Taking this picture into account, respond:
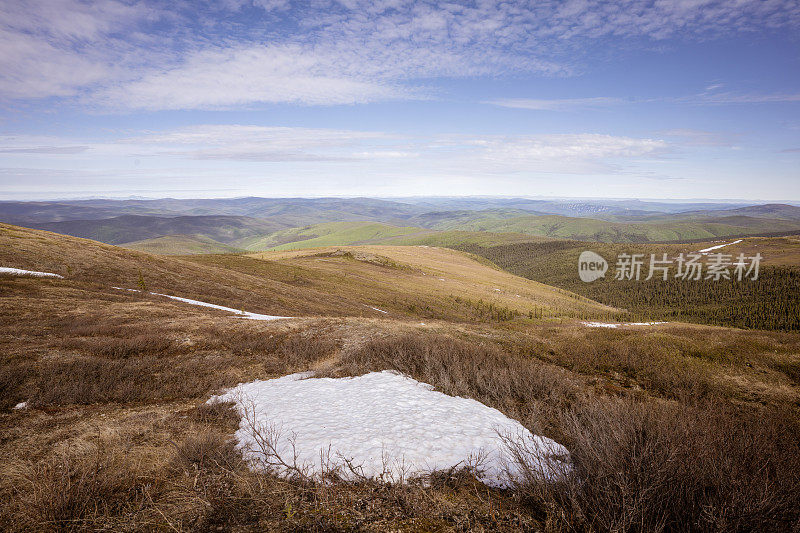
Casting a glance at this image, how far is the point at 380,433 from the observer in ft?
21.2

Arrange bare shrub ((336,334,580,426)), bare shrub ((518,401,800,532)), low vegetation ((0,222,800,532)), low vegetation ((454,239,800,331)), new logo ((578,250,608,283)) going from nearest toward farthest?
bare shrub ((518,401,800,532))
low vegetation ((0,222,800,532))
bare shrub ((336,334,580,426))
low vegetation ((454,239,800,331))
new logo ((578,250,608,283))

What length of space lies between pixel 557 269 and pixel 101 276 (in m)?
209

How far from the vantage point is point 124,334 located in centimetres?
1370

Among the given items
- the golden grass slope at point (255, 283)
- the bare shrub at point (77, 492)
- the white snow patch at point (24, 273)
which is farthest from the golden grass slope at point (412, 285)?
the bare shrub at point (77, 492)

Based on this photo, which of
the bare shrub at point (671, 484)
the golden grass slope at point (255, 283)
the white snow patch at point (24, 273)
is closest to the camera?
the bare shrub at point (671, 484)

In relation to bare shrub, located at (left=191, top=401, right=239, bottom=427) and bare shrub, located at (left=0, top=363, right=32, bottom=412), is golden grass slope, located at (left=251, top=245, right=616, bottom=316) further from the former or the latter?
bare shrub, located at (left=0, top=363, right=32, bottom=412)

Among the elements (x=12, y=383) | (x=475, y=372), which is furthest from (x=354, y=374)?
(x=12, y=383)

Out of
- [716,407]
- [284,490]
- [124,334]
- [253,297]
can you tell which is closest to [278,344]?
[124,334]

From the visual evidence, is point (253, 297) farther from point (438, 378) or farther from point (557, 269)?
point (557, 269)

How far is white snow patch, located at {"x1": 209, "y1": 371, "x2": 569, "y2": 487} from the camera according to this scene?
521 centimetres

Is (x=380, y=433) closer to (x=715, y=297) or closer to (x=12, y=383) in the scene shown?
(x=12, y=383)

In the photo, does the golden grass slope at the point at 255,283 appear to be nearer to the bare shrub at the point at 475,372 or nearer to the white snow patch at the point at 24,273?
the white snow patch at the point at 24,273

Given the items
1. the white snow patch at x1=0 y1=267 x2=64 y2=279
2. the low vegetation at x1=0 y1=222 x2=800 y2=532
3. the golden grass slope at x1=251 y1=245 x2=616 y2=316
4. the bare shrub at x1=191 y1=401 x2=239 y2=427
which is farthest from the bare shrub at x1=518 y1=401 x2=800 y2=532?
the golden grass slope at x1=251 y1=245 x2=616 y2=316

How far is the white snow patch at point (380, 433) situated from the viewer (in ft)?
17.1
